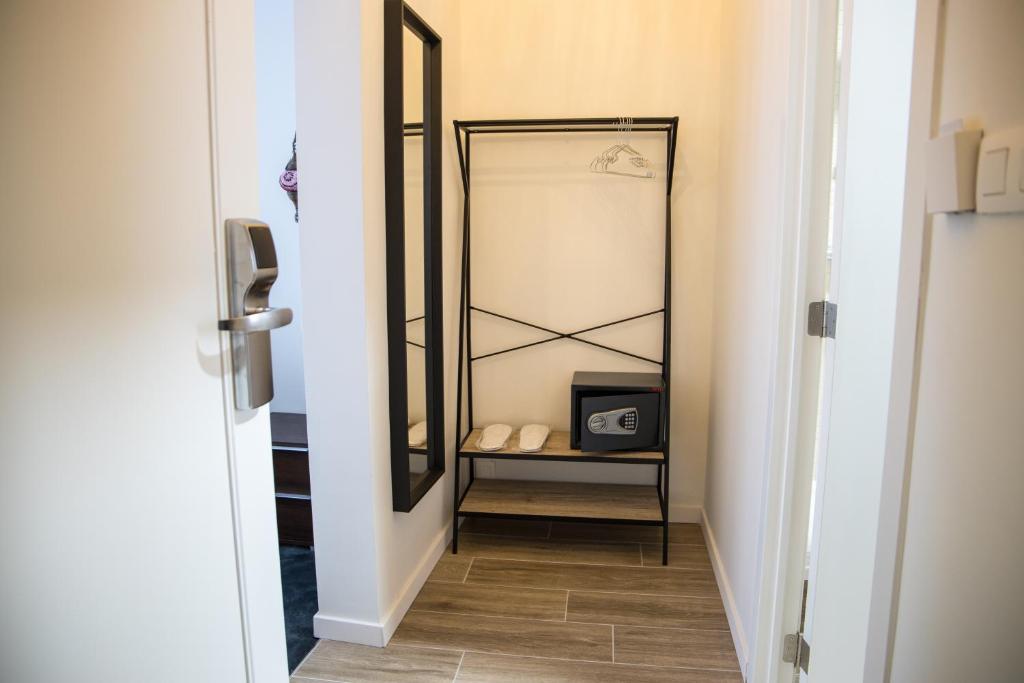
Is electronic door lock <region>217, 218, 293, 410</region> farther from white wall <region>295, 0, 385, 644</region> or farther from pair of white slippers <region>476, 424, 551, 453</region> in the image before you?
pair of white slippers <region>476, 424, 551, 453</region>

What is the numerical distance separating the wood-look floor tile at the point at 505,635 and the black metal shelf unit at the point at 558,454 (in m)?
0.49

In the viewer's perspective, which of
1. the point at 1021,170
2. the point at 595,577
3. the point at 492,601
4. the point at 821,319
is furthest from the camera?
the point at 595,577

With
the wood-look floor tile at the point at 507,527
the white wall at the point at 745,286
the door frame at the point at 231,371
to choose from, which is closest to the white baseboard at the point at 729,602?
the white wall at the point at 745,286

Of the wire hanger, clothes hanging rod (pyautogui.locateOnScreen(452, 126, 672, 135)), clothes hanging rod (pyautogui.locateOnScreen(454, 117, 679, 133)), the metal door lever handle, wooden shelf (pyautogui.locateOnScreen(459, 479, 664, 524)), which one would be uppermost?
clothes hanging rod (pyautogui.locateOnScreen(454, 117, 679, 133))

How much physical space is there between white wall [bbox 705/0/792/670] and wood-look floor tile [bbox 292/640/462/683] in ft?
2.98

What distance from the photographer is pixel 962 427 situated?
840mm

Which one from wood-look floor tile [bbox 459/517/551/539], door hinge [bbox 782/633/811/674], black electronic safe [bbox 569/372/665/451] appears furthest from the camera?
wood-look floor tile [bbox 459/517/551/539]

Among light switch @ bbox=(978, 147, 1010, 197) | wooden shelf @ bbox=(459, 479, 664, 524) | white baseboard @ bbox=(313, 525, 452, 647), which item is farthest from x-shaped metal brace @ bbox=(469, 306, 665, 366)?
light switch @ bbox=(978, 147, 1010, 197)

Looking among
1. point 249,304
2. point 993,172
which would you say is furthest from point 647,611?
point 993,172

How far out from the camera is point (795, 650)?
1.79m

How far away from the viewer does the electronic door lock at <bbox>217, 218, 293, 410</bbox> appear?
103 cm

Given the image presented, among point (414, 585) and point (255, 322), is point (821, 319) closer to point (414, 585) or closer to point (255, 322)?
point (255, 322)

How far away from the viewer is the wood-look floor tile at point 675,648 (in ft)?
6.84

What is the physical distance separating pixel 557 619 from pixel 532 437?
76 cm
